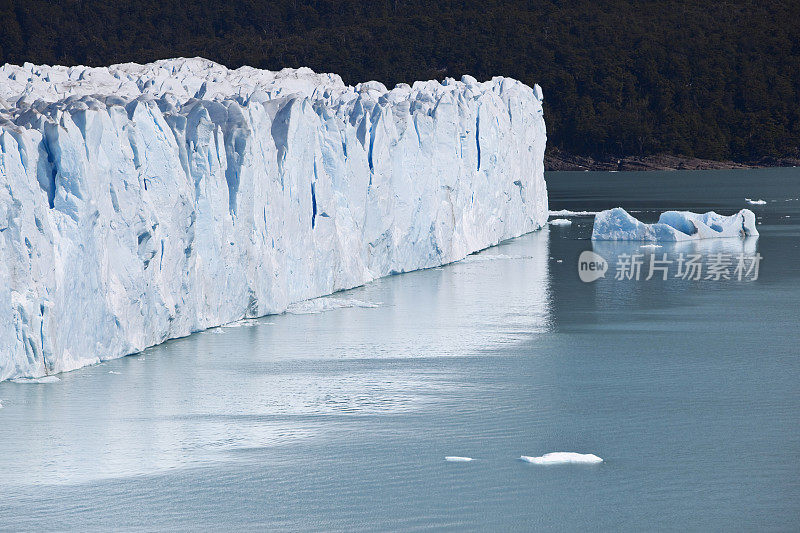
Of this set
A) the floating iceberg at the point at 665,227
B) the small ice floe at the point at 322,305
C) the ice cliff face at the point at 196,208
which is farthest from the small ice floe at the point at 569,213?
the small ice floe at the point at 322,305

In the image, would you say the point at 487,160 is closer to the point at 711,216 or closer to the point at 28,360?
the point at 711,216

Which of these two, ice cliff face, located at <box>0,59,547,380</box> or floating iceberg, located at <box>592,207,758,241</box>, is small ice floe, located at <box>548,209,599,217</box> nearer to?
floating iceberg, located at <box>592,207,758,241</box>

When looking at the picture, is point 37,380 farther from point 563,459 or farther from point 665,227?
point 665,227

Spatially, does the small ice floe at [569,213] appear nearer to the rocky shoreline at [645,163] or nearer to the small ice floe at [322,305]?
the small ice floe at [322,305]

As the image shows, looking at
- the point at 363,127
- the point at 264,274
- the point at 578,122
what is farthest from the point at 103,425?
the point at 578,122

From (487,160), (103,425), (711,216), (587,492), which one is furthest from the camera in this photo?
(711,216)

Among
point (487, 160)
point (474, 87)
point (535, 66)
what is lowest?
point (487, 160)

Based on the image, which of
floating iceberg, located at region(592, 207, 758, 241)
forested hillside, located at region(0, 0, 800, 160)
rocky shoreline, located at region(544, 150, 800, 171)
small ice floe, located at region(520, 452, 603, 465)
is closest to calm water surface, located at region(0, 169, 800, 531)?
small ice floe, located at region(520, 452, 603, 465)

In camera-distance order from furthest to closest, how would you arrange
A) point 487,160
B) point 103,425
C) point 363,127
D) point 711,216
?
point 711,216, point 487,160, point 363,127, point 103,425
